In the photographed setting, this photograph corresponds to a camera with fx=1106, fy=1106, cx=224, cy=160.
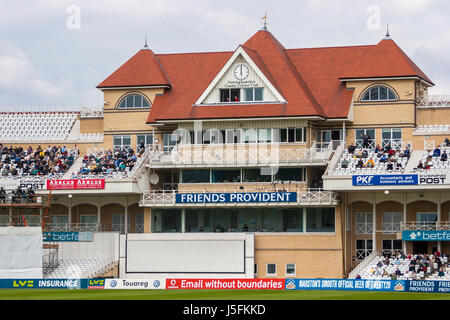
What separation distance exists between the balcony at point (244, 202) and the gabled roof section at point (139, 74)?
806 centimetres

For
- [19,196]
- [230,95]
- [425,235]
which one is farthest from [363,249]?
[19,196]

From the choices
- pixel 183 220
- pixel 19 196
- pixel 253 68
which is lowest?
pixel 183 220

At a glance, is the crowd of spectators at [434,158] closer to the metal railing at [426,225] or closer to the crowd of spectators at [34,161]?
the metal railing at [426,225]

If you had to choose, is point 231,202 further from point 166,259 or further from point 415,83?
point 415,83

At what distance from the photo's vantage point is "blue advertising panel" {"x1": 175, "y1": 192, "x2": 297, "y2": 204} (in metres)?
70.8

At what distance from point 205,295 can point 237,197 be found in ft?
44.8

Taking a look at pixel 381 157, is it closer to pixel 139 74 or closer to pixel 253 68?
pixel 253 68

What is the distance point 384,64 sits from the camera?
74.6m

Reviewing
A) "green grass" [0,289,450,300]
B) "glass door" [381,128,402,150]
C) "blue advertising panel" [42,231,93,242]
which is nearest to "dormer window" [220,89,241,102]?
"glass door" [381,128,402,150]

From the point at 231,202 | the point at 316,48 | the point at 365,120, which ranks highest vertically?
the point at 316,48

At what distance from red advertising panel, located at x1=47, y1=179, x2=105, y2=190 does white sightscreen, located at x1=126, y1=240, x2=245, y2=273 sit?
4.31m

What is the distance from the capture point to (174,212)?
2955 inches

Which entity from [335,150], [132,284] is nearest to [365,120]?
[335,150]
